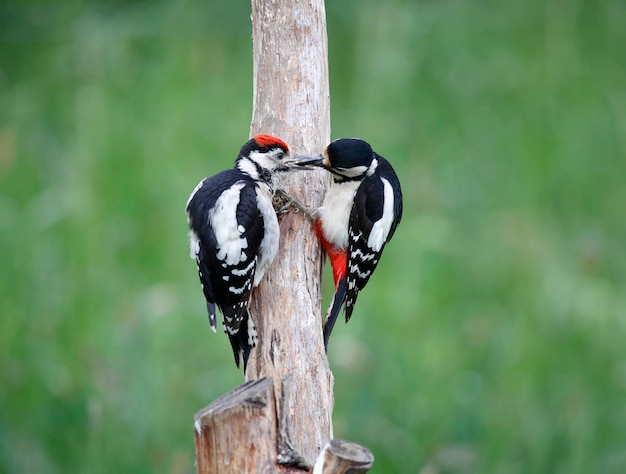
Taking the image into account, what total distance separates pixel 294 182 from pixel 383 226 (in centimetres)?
38

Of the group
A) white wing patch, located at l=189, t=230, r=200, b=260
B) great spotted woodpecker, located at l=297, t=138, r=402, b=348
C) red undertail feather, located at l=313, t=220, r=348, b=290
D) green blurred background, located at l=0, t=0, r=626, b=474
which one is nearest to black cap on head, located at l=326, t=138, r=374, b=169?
great spotted woodpecker, located at l=297, t=138, r=402, b=348

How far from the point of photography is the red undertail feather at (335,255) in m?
3.25

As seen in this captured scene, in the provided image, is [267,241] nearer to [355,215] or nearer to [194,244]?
[194,244]

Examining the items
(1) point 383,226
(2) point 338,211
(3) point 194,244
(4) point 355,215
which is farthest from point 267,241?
(1) point 383,226

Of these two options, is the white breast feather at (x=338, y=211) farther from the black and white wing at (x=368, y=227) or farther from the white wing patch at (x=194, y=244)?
the white wing patch at (x=194, y=244)

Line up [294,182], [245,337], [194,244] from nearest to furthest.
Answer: [245,337]
[194,244]
[294,182]

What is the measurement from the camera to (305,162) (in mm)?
3203

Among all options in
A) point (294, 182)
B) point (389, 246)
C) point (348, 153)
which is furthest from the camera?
point (389, 246)

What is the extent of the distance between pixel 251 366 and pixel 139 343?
1.28m

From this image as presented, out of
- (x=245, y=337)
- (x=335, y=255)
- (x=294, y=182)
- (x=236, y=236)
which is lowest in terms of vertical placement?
(x=245, y=337)

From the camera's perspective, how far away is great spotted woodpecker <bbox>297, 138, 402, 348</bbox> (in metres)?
3.34

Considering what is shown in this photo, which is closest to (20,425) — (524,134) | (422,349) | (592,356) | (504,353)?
(422,349)

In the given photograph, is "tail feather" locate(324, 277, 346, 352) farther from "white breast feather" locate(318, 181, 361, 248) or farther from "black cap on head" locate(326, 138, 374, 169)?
"black cap on head" locate(326, 138, 374, 169)

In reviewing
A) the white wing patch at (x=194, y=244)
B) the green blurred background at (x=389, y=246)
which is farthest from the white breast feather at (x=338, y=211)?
the green blurred background at (x=389, y=246)
